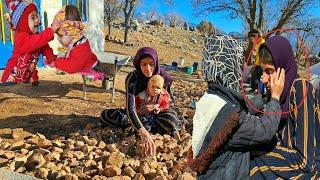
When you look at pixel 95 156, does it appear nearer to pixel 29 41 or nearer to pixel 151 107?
pixel 151 107

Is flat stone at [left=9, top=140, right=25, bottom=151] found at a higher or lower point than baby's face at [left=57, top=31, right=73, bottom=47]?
lower

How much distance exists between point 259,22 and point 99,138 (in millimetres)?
11996

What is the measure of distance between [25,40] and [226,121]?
3942 millimetres

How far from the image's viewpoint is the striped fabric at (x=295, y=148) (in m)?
2.07

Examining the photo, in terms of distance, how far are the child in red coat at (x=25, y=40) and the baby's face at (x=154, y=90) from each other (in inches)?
62.0

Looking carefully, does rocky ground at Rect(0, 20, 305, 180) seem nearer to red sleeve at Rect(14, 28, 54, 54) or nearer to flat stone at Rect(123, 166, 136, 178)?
flat stone at Rect(123, 166, 136, 178)

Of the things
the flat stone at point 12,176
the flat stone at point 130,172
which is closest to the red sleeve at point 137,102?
the flat stone at point 130,172

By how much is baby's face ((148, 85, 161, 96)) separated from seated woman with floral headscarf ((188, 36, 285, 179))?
221 cm

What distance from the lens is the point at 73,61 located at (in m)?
5.41

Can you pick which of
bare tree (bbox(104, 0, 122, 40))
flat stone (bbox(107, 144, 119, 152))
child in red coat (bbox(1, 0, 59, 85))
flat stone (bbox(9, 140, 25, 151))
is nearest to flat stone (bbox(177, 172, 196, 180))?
flat stone (bbox(107, 144, 119, 152))

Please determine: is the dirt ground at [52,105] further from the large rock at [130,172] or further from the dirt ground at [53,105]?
the large rock at [130,172]

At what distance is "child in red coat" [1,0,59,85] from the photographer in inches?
200

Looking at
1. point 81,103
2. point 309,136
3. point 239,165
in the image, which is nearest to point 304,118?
point 309,136

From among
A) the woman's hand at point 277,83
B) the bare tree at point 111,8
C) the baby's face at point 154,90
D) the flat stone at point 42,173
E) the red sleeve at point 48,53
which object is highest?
the bare tree at point 111,8
